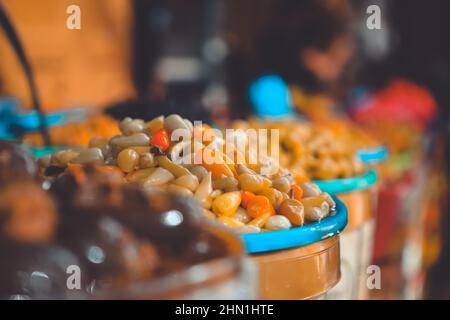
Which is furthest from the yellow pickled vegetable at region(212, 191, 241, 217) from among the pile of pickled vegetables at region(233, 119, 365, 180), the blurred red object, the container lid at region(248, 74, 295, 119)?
the blurred red object

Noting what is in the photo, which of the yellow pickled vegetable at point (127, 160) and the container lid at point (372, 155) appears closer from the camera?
the yellow pickled vegetable at point (127, 160)

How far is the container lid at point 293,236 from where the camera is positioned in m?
1.01

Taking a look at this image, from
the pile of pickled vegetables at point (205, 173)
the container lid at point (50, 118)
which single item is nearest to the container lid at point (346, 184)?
the pile of pickled vegetables at point (205, 173)

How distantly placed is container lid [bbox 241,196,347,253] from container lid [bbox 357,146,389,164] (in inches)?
51.3

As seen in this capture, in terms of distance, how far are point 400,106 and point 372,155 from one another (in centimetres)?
150

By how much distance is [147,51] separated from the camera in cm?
405

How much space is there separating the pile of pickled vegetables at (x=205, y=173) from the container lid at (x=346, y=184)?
43cm

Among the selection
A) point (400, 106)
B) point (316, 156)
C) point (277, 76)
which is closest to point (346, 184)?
point (316, 156)

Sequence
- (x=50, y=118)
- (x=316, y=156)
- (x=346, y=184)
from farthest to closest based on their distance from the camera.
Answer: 1. (x=50, y=118)
2. (x=316, y=156)
3. (x=346, y=184)

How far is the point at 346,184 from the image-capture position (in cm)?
175

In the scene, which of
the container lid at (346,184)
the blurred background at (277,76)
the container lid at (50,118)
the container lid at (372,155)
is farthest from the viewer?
the blurred background at (277,76)

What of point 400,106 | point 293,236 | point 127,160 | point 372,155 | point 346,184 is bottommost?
point 400,106

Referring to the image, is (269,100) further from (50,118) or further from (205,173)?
(205,173)

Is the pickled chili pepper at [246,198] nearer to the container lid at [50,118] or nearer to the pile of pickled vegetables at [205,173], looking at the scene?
the pile of pickled vegetables at [205,173]
